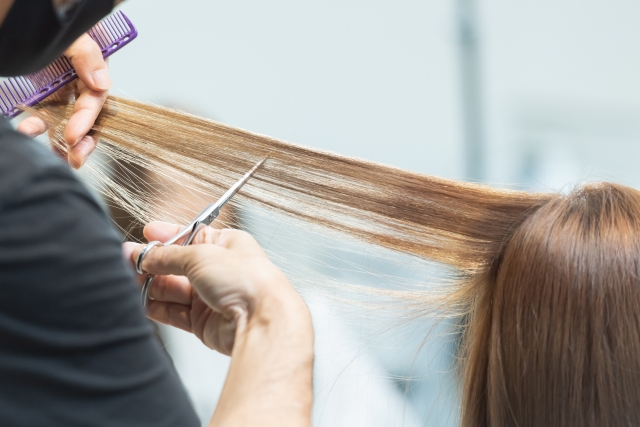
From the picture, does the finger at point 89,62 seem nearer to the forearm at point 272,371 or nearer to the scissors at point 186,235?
the scissors at point 186,235

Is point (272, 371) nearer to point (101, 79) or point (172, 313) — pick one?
point (172, 313)

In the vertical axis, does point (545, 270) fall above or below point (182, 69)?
below

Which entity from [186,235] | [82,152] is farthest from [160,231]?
[82,152]

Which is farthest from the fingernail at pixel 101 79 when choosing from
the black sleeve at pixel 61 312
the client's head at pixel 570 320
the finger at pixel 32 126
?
A: the client's head at pixel 570 320

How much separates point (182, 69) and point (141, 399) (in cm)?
127

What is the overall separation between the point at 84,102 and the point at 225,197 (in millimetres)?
317

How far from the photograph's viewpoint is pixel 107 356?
43 centimetres

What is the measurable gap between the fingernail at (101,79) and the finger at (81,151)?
0.09 meters

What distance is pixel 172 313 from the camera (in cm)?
79

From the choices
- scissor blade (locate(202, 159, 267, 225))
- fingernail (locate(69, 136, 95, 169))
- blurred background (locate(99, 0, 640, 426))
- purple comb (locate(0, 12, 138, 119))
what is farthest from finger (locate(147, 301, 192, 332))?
blurred background (locate(99, 0, 640, 426))

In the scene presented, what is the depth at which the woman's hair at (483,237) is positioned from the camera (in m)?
0.67

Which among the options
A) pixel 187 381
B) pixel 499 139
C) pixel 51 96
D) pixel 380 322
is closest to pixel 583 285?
pixel 380 322

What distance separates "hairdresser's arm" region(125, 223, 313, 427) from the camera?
0.53 m

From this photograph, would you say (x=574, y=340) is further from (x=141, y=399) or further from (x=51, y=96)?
(x=51, y=96)
